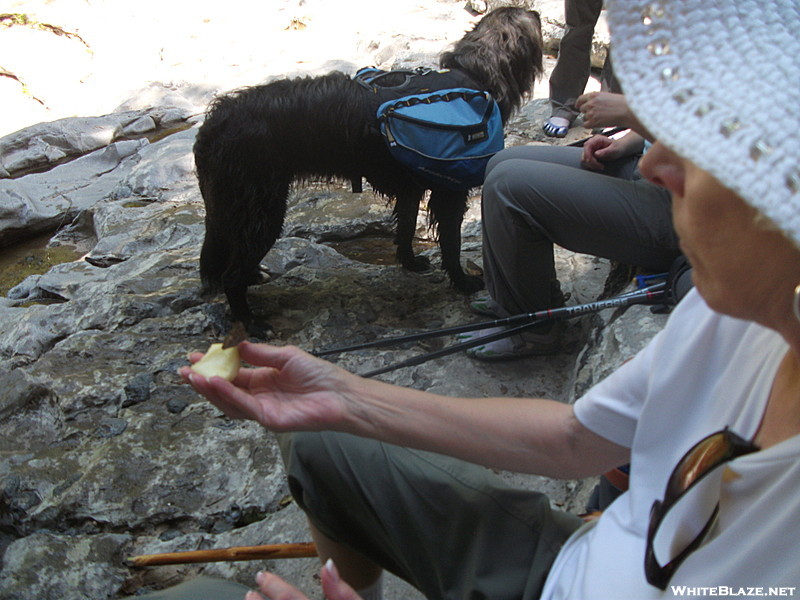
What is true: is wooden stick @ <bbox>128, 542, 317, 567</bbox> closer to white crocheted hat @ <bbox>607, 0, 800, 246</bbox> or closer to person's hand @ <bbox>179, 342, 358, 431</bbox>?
person's hand @ <bbox>179, 342, 358, 431</bbox>

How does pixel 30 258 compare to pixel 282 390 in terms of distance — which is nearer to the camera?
pixel 282 390

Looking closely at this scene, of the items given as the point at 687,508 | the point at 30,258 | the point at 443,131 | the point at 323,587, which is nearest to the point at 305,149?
the point at 443,131

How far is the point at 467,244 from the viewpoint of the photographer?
3.71 metres

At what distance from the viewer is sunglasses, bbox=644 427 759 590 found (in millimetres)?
754

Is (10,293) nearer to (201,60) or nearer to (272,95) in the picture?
(272,95)

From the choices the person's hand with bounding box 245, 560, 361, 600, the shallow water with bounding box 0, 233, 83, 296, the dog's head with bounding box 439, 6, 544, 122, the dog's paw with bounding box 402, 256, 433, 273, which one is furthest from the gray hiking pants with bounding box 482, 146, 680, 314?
the shallow water with bounding box 0, 233, 83, 296

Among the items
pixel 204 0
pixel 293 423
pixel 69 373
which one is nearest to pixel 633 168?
pixel 293 423

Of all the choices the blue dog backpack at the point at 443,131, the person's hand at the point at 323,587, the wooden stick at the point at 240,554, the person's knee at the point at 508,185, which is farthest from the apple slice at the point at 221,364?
the blue dog backpack at the point at 443,131

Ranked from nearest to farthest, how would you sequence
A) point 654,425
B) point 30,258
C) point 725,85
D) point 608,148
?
point 725,85 → point 654,425 → point 608,148 → point 30,258

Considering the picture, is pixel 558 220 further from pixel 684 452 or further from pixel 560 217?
pixel 684 452

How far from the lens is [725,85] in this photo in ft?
1.82

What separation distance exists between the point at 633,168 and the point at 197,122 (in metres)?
5.48

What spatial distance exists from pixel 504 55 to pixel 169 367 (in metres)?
2.11

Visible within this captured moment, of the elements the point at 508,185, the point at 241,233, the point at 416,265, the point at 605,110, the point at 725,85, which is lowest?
the point at 416,265
